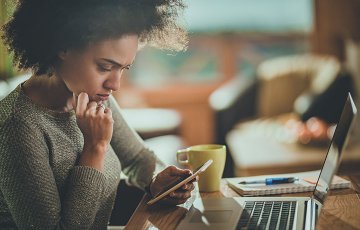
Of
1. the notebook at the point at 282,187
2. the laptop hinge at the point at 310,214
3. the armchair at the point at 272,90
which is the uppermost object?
the laptop hinge at the point at 310,214

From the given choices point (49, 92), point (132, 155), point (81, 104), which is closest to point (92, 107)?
point (81, 104)

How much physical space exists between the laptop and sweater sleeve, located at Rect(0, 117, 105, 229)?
0.22 meters

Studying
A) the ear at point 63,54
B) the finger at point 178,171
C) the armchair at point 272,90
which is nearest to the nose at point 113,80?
the ear at point 63,54

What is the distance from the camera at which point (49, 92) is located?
121 cm

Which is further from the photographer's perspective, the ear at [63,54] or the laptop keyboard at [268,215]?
the ear at [63,54]

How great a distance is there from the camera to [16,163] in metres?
1.06

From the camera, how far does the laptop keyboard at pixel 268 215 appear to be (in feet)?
3.23

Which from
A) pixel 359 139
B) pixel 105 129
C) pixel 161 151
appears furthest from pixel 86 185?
pixel 359 139

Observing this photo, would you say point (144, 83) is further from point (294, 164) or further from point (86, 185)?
point (86, 185)

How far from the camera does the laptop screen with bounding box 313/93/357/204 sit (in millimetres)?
927

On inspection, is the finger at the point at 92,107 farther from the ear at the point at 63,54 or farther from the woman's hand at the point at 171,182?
the woman's hand at the point at 171,182

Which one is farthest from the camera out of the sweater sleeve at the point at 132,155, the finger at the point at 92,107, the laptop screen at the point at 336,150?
the sweater sleeve at the point at 132,155

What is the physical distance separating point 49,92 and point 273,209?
0.58 metres

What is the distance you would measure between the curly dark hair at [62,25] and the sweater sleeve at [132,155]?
343 mm
